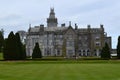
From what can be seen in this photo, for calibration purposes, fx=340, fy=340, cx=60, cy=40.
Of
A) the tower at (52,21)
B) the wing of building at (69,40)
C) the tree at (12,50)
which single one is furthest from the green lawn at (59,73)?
the tower at (52,21)

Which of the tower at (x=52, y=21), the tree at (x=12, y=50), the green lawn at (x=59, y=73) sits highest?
the tower at (x=52, y=21)

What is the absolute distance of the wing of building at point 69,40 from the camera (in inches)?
4419

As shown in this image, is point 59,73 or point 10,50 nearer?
point 59,73

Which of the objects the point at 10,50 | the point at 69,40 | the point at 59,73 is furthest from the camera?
the point at 69,40

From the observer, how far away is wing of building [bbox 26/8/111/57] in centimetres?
11225

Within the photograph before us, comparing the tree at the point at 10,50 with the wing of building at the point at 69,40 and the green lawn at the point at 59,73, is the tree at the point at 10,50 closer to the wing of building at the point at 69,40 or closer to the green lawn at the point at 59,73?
the green lawn at the point at 59,73

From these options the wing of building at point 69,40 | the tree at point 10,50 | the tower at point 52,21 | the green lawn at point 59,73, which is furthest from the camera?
the tower at point 52,21

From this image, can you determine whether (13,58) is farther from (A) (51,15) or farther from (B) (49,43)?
(A) (51,15)

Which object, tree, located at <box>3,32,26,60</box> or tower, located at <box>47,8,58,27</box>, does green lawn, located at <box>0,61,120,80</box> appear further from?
tower, located at <box>47,8,58,27</box>

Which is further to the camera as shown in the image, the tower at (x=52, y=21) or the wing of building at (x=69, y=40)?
the tower at (x=52, y=21)

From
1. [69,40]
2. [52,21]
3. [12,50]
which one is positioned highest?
[52,21]

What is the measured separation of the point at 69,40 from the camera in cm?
11331

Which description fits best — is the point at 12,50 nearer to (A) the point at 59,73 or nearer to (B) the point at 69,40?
(A) the point at 59,73

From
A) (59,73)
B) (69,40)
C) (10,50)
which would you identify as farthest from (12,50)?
(69,40)
